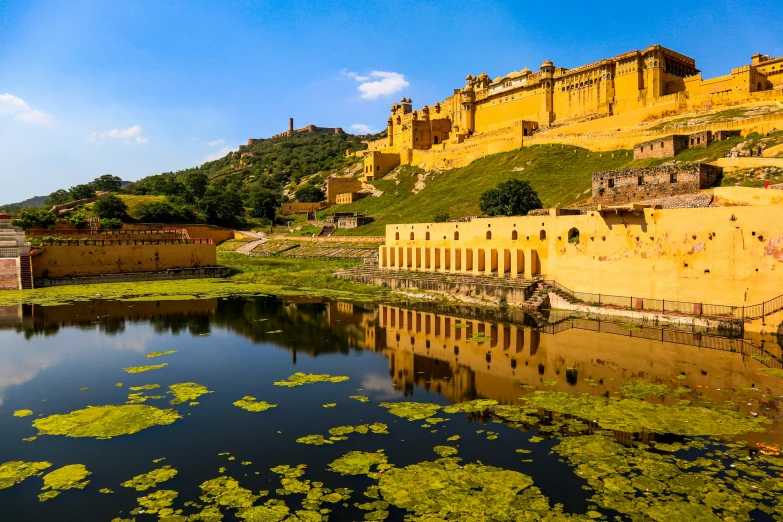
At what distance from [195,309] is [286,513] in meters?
20.2

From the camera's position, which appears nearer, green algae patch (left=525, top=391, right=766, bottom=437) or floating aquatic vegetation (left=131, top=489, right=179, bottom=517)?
floating aquatic vegetation (left=131, top=489, right=179, bottom=517)

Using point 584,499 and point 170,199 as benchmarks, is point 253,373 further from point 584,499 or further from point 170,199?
point 170,199

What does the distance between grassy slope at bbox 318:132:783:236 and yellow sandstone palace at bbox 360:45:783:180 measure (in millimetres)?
4834

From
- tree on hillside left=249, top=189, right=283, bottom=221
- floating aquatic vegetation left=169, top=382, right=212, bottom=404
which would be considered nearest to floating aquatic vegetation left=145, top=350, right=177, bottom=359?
floating aquatic vegetation left=169, top=382, right=212, bottom=404

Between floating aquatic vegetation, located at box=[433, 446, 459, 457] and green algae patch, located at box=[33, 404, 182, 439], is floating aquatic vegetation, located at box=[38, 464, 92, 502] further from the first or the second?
floating aquatic vegetation, located at box=[433, 446, 459, 457]

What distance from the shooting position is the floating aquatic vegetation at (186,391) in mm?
13312

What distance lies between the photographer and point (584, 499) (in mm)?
8391

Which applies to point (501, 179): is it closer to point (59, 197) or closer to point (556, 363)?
point (556, 363)

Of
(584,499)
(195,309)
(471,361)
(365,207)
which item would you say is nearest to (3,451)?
(584,499)

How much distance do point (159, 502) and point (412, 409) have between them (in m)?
5.82

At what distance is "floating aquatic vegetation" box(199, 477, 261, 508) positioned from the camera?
836 centimetres

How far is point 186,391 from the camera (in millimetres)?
13938

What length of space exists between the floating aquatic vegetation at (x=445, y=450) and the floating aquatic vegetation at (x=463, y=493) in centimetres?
28

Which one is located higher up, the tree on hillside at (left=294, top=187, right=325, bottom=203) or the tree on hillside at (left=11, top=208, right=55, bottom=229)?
the tree on hillside at (left=294, top=187, right=325, bottom=203)
